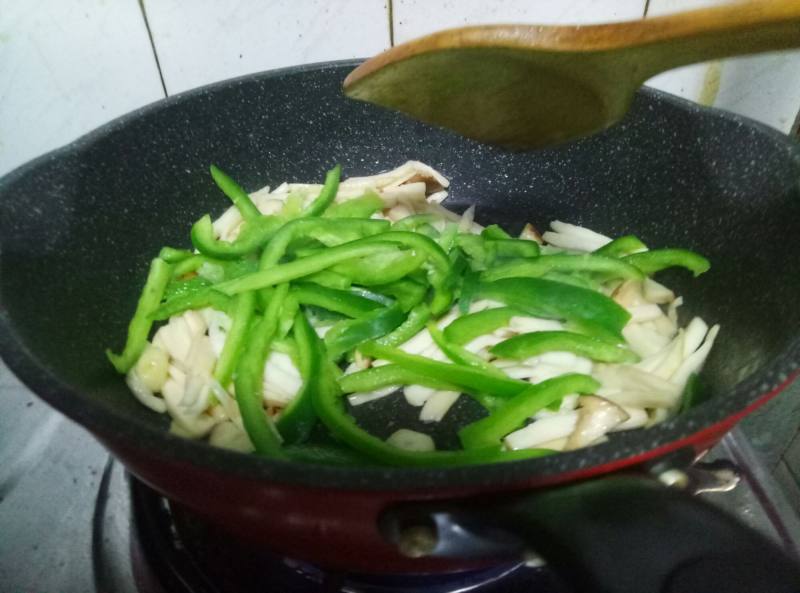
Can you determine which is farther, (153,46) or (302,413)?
(153,46)

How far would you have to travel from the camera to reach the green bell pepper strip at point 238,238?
1.07 m

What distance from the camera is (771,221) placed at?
35.6 inches

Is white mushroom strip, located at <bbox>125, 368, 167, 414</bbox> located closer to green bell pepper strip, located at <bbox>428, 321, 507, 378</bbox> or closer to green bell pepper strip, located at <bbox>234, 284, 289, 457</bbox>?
green bell pepper strip, located at <bbox>234, 284, 289, 457</bbox>

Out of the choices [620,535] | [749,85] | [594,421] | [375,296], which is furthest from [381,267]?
[749,85]

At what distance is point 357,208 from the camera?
1154 mm

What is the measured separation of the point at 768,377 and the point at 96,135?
91 centimetres

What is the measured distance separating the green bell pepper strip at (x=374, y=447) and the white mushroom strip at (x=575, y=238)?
0.46 meters

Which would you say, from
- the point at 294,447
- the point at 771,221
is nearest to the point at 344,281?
the point at 294,447

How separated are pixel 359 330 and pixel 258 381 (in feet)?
0.51

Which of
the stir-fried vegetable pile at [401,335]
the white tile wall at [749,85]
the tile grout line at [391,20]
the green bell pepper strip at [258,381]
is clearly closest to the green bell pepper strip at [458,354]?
the stir-fried vegetable pile at [401,335]

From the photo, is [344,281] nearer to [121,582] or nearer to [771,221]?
[121,582]

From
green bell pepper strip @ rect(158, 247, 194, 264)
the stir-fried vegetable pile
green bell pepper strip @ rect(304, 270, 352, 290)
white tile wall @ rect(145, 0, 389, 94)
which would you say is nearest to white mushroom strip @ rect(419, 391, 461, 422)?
the stir-fried vegetable pile

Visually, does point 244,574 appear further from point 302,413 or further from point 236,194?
point 236,194

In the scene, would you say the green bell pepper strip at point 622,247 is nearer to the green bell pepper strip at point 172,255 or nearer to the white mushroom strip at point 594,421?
the white mushroom strip at point 594,421
